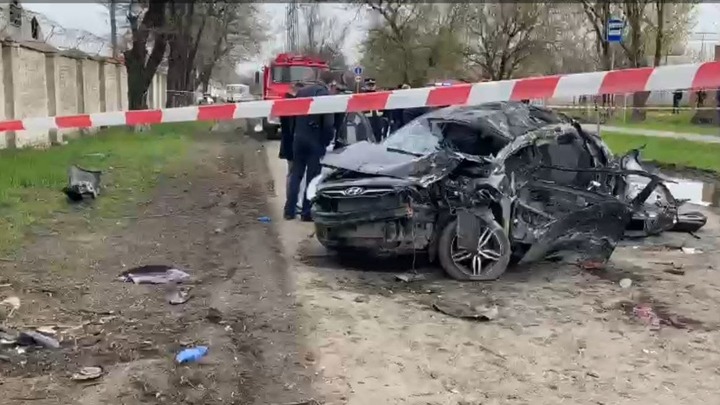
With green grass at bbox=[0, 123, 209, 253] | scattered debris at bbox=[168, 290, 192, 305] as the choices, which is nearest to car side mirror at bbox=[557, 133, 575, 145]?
scattered debris at bbox=[168, 290, 192, 305]

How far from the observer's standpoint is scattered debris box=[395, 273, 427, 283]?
6730mm

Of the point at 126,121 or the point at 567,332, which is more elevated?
the point at 126,121

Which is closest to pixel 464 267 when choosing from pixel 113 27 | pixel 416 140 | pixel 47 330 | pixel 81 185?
pixel 416 140

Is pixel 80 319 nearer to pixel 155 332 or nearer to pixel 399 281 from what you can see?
pixel 155 332

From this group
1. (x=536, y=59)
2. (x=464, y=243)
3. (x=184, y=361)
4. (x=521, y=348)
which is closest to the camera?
(x=184, y=361)

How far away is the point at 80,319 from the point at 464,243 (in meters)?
3.12

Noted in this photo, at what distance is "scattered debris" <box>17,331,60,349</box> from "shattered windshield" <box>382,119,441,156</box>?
11.7 feet

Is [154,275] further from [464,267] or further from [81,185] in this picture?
[81,185]

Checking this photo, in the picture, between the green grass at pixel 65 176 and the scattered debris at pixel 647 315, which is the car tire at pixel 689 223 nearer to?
the scattered debris at pixel 647 315

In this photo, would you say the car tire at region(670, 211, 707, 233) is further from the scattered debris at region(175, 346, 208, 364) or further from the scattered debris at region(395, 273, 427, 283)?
the scattered debris at region(175, 346, 208, 364)

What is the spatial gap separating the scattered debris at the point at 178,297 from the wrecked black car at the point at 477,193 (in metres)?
1.43

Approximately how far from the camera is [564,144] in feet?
25.8

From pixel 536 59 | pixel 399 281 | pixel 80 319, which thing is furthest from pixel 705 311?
pixel 536 59

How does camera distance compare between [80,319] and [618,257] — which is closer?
[80,319]
